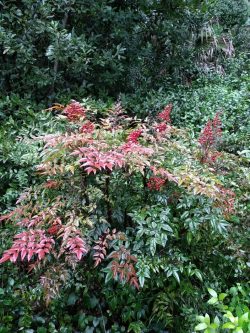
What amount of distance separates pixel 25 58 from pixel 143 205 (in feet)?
8.45

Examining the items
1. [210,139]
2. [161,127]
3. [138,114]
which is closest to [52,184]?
[161,127]

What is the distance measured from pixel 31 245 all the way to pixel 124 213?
2.02 ft

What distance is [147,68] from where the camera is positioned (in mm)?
5180

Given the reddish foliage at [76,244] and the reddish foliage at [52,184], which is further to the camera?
the reddish foliage at [52,184]

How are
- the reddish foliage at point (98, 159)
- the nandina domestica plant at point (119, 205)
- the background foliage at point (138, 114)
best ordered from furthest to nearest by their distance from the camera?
1. the background foliage at point (138, 114)
2. the nandina domestica plant at point (119, 205)
3. the reddish foliage at point (98, 159)

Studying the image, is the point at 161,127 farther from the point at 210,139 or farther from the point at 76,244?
the point at 76,244

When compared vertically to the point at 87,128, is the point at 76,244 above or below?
below

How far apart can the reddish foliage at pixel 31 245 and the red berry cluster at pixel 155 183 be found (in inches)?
25.9

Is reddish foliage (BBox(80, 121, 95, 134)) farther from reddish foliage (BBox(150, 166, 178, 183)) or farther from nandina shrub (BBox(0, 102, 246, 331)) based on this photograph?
reddish foliage (BBox(150, 166, 178, 183))

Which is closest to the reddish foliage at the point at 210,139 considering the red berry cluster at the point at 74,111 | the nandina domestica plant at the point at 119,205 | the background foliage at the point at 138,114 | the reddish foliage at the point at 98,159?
the nandina domestica plant at the point at 119,205

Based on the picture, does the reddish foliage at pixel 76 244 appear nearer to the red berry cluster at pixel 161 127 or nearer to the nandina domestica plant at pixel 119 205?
the nandina domestica plant at pixel 119 205

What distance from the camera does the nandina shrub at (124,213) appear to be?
1956mm

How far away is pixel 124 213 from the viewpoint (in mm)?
2236

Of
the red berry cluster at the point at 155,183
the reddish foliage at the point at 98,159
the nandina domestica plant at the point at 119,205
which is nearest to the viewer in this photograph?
the reddish foliage at the point at 98,159
